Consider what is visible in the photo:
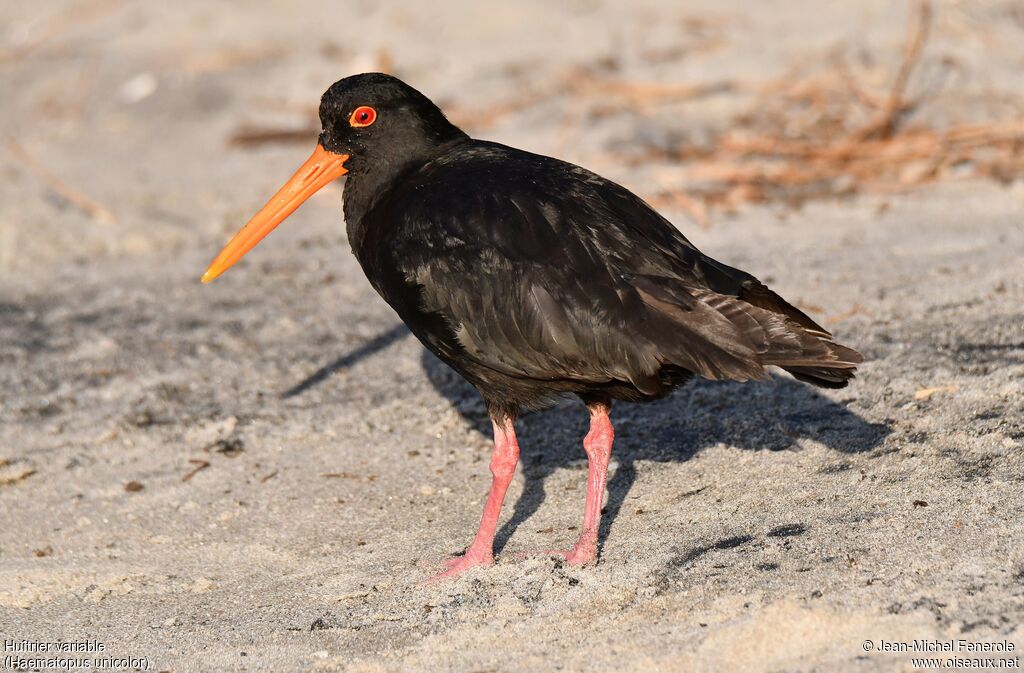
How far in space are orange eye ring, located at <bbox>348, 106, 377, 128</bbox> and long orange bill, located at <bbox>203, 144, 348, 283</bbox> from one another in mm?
142

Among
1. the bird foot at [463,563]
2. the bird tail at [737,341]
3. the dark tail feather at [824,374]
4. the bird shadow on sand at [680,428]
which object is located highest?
the bird tail at [737,341]

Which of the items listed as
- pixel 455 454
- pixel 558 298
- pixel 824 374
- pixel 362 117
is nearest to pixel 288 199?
pixel 362 117

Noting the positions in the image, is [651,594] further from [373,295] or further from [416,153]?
[373,295]

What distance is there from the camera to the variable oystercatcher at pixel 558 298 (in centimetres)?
384

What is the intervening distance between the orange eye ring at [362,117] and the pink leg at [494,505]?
1283mm

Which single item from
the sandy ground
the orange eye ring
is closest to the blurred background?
the sandy ground

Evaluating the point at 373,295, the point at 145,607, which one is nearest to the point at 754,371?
the point at 145,607

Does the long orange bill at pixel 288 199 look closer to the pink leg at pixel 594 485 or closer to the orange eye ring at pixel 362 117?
the orange eye ring at pixel 362 117

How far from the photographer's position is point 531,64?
34.4 ft

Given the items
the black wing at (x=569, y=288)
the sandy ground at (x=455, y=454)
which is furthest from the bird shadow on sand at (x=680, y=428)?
the black wing at (x=569, y=288)

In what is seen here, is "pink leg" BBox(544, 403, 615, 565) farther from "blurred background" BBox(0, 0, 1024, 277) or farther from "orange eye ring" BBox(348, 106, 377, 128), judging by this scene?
"blurred background" BBox(0, 0, 1024, 277)

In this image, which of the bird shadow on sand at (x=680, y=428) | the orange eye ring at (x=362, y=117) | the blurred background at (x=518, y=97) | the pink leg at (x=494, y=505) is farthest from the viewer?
the blurred background at (x=518, y=97)

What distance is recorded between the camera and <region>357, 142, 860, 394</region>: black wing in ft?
12.5

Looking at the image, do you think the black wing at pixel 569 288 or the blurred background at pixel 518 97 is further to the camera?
the blurred background at pixel 518 97
